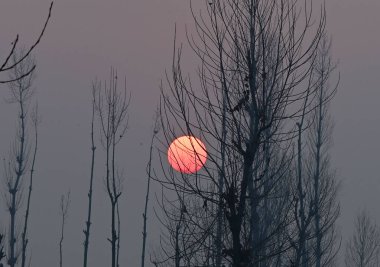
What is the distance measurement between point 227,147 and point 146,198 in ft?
52.9

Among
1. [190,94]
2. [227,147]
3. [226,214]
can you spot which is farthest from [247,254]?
[190,94]

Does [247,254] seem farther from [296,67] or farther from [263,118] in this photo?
[296,67]

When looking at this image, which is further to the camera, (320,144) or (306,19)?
(320,144)

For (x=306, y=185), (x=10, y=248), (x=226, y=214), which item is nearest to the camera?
(x=226, y=214)

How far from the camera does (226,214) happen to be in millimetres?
8508

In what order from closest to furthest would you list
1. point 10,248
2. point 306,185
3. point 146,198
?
point 146,198 < point 306,185 < point 10,248

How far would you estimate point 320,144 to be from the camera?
33000 mm

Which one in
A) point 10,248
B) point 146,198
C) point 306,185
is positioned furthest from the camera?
point 10,248

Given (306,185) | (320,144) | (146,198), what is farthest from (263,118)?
(320,144)

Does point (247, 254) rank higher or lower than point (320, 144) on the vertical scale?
lower

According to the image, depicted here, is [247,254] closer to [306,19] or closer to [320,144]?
[306,19]

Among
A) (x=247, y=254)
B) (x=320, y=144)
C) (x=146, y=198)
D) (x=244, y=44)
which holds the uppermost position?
(x=320, y=144)

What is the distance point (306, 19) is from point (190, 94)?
4.77 ft

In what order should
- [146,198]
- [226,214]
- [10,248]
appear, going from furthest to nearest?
[10,248]
[146,198]
[226,214]
